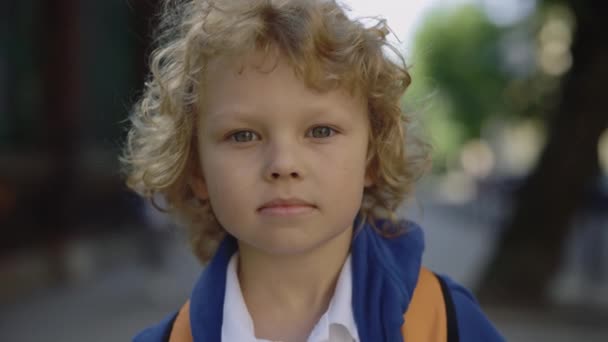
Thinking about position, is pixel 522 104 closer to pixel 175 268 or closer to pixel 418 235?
pixel 175 268

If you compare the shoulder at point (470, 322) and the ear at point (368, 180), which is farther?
the ear at point (368, 180)

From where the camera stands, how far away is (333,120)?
159 cm

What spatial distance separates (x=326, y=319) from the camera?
1622mm

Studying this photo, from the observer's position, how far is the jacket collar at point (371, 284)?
161cm

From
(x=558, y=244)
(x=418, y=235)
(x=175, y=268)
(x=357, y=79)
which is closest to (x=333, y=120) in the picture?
(x=357, y=79)

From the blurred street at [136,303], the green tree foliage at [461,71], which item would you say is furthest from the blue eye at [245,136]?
the green tree foliage at [461,71]

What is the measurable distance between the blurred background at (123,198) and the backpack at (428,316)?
114 inches

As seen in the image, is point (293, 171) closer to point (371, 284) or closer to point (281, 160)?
point (281, 160)

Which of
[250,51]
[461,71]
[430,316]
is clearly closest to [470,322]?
[430,316]

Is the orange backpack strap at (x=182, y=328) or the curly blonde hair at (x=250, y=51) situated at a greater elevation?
the curly blonde hair at (x=250, y=51)

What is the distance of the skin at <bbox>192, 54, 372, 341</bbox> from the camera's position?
1.54 metres

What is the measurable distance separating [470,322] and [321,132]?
1.74 feet

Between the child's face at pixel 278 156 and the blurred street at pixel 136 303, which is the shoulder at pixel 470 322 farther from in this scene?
the blurred street at pixel 136 303

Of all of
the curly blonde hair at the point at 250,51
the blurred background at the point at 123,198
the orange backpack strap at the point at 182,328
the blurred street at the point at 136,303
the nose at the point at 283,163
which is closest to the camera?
the nose at the point at 283,163
